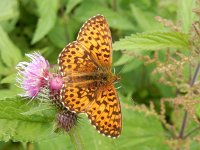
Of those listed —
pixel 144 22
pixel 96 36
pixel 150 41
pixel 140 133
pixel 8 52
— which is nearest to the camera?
pixel 150 41

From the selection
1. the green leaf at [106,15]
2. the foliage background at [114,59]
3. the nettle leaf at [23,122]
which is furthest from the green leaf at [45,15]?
the nettle leaf at [23,122]

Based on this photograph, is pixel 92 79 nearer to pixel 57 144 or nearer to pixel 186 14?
pixel 57 144

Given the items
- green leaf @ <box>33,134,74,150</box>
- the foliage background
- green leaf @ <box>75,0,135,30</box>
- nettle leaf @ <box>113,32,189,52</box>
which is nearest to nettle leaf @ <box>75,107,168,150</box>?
the foliage background

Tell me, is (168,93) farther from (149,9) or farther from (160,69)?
(160,69)

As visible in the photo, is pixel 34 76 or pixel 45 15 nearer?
pixel 34 76

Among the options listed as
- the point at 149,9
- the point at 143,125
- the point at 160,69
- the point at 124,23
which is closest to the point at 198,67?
the point at 160,69

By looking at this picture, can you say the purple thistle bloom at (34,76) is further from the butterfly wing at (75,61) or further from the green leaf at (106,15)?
the green leaf at (106,15)

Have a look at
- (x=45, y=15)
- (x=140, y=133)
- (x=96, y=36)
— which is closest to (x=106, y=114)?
(x=96, y=36)
